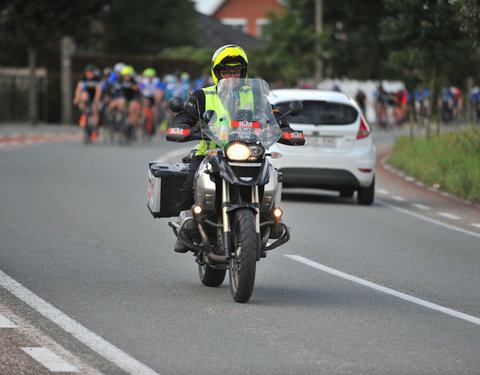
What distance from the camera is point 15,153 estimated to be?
27.2 metres

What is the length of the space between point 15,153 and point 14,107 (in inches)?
779

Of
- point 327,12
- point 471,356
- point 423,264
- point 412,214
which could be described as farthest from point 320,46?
point 471,356

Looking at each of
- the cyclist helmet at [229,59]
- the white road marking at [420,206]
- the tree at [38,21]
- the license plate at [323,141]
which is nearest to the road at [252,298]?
the white road marking at [420,206]

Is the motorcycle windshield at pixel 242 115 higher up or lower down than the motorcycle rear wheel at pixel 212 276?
higher up

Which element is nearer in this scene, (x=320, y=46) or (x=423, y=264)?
(x=423, y=264)

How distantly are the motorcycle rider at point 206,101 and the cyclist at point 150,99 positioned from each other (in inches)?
997

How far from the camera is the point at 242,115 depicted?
8.74 meters

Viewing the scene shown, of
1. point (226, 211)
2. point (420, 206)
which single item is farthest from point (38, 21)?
point (226, 211)

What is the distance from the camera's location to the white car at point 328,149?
16953mm

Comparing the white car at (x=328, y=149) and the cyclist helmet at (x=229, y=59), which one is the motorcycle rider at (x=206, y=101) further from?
the white car at (x=328, y=149)

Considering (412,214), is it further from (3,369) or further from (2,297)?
(3,369)

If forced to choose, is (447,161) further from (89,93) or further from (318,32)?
(318,32)

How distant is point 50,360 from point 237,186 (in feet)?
7.50

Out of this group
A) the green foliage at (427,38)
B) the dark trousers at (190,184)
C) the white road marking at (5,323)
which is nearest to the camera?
the white road marking at (5,323)
